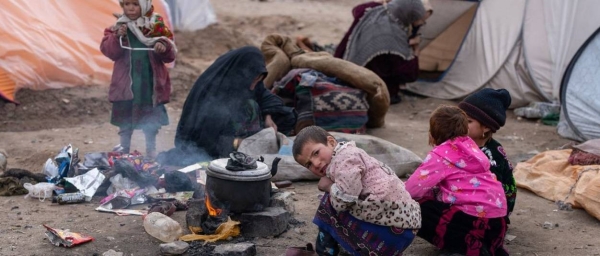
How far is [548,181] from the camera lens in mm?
5746

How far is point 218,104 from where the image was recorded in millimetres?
6062

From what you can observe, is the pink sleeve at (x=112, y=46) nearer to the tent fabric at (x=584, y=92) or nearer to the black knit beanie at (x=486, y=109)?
the black knit beanie at (x=486, y=109)

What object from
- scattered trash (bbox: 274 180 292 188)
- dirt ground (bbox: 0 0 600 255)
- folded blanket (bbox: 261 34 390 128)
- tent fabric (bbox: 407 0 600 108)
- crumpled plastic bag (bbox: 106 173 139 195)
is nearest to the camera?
dirt ground (bbox: 0 0 600 255)

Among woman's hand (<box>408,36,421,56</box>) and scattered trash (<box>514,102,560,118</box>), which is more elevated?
woman's hand (<box>408,36,421,56</box>)

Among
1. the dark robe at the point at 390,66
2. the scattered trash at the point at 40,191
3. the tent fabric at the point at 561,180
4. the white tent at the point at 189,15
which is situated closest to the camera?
the tent fabric at the point at 561,180

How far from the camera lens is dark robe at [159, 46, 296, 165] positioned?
19.6 feet

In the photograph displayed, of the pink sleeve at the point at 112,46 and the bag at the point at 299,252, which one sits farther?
the pink sleeve at the point at 112,46

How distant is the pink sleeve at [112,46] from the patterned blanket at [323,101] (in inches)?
65.1

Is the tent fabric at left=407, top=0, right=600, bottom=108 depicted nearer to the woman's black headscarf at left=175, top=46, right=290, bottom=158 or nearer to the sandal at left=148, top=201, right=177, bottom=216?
the woman's black headscarf at left=175, top=46, right=290, bottom=158

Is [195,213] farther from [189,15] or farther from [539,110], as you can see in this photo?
[189,15]

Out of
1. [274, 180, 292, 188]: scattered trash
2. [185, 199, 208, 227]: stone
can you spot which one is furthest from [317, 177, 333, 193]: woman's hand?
[274, 180, 292, 188]: scattered trash

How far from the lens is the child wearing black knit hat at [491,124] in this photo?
176 inches

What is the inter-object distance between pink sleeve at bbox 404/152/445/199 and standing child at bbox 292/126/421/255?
169 mm

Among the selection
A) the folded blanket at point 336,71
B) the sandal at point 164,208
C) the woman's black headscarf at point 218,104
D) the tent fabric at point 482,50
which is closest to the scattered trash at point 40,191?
the sandal at point 164,208
